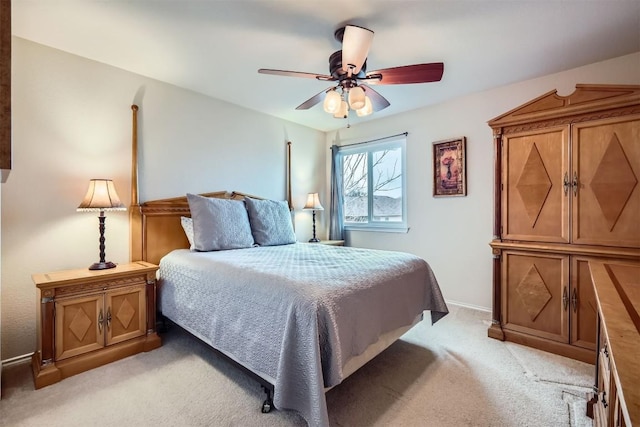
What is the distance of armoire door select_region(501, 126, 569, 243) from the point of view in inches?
92.6

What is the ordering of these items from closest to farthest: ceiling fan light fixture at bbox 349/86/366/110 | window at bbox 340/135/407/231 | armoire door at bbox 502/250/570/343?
1. ceiling fan light fixture at bbox 349/86/366/110
2. armoire door at bbox 502/250/570/343
3. window at bbox 340/135/407/231

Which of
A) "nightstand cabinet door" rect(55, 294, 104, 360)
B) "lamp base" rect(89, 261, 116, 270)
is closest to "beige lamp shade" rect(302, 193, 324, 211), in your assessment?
"lamp base" rect(89, 261, 116, 270)

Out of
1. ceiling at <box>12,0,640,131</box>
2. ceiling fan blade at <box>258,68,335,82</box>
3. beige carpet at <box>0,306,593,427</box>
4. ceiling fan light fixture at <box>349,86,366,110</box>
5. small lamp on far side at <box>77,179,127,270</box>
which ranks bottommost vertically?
beige carpet at <box>0,306,593,427</box>

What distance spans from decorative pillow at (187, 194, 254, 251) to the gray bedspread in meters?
0.18

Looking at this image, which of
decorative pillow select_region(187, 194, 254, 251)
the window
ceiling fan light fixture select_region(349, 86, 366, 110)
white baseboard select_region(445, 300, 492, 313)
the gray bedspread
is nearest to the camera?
the gray bedspread

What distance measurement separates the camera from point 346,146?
181 inches

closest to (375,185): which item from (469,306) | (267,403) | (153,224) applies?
(469,306)

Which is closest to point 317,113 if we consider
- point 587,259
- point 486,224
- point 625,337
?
point 486,224

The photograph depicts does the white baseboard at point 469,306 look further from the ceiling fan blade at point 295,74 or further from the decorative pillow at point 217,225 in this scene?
the ceiling fan blade at point 295,74

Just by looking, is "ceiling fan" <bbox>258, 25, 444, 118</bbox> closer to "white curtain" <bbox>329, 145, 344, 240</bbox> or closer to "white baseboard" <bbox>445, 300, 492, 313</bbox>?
"white curtain" <bbox>329, 145, 344, 240</bbox>

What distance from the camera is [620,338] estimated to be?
0.79 meters

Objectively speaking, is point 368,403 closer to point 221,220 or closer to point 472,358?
point 472,358

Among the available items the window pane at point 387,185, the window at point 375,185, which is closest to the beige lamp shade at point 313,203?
the window at point 375,185

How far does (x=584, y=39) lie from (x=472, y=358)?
2.62 metres
